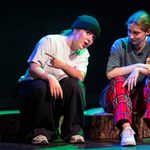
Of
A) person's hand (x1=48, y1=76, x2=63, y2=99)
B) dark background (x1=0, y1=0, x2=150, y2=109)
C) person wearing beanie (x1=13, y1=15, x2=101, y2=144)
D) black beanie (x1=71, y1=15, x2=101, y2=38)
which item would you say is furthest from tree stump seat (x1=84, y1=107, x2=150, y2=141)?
dark background (x1=0, y1=0, x2=150, y2=109)

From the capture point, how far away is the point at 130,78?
298 cm

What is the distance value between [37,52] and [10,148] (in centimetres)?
69

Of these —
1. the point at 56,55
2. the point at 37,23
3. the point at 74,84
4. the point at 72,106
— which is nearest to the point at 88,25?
the point at 56,55

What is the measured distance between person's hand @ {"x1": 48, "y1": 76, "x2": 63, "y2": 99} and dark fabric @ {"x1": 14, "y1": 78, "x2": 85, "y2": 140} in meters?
0.05

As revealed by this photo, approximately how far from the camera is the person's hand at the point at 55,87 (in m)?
2.76

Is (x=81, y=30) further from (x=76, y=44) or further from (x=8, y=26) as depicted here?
(x=8, y=26)

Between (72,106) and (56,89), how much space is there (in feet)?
0.57

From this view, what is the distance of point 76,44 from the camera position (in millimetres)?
3023

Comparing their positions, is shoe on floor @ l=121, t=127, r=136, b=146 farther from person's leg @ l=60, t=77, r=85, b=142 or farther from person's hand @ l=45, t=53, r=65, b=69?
person's hand @ l=45, t=53, r=65, b=69

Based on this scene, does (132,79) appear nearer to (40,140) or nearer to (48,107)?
(48,107)

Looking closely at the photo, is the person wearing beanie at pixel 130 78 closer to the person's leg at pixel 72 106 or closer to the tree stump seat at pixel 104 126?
the tree stump seat at pixel 104 126

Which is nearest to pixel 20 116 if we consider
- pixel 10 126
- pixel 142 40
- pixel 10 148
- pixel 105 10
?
pixel 10 126

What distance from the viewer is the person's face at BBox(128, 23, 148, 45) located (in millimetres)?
3013

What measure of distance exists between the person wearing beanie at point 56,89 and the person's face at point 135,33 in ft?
0.84
